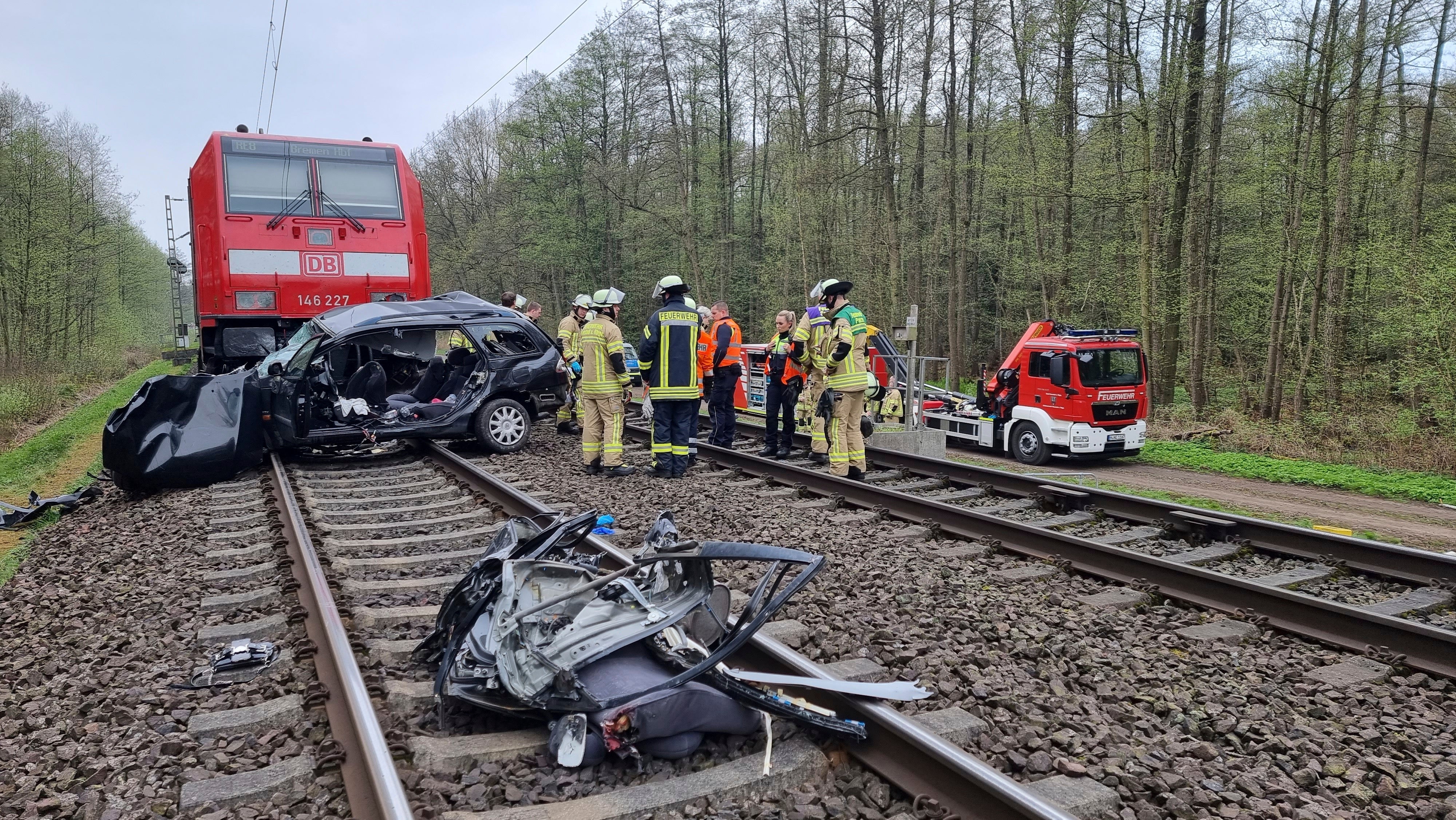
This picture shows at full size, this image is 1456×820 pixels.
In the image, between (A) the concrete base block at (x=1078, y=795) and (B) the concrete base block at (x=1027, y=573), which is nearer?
(A) the concrete base block at (x=1078, y=795)

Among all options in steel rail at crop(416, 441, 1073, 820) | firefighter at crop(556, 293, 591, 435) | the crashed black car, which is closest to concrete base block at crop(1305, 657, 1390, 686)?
steel rail at crop(416, 441, 1073, 820)

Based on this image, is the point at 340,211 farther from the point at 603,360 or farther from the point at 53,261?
the point at 53,261

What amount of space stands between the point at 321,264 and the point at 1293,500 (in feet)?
41.9

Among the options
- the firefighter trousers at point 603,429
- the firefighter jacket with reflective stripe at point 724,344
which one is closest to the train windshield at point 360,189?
the firefighter jacket with reflective stripe at point 724,344

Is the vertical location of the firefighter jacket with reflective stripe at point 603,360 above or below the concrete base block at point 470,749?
above

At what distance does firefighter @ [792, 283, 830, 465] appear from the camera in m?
9.29

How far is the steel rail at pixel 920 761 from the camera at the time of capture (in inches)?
101

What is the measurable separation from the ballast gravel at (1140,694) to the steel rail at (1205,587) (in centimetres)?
12

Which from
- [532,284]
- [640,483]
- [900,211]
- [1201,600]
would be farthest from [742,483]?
[532,284]

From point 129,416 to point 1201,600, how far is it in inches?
347

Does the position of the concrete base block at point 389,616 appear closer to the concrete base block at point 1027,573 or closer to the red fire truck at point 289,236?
the concrete base block at point 1027,573

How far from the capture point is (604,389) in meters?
9.11

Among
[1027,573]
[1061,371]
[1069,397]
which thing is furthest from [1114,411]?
[1027,573]

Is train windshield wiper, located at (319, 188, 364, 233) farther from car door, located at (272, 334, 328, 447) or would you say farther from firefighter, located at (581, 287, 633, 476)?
firefighter, located at (581, 287, 633, 476)
